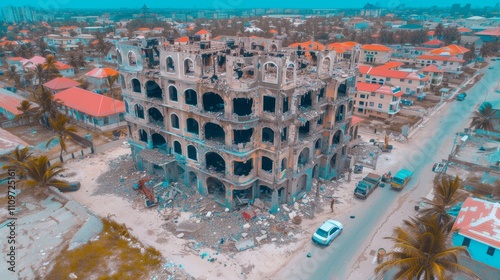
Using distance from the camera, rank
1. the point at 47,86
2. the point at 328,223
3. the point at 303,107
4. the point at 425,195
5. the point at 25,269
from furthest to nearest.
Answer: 1. the point at 47,86
2. the point at 425,195
3. the point at 303,107
4. the point at 328,223
5. the point at 25,269

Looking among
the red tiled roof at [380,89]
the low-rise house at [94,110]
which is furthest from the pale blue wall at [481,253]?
the low-rise house at [94,110]

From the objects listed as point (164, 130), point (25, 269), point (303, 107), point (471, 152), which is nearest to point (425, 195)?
point (471, 152)

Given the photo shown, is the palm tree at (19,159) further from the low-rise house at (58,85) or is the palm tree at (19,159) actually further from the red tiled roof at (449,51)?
the red tiled roof at (449,51)

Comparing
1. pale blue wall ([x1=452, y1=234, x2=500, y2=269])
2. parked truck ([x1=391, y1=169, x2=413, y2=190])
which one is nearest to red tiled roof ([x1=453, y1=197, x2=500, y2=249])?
pale blue wall ([x1=452, y1=234, x2=500, y2=269])

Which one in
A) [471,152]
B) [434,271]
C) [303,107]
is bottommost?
Answer: [471,152]

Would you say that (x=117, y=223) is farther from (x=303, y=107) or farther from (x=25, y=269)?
(x=303, y=107)

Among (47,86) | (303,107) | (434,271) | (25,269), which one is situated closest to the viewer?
(434,271)
